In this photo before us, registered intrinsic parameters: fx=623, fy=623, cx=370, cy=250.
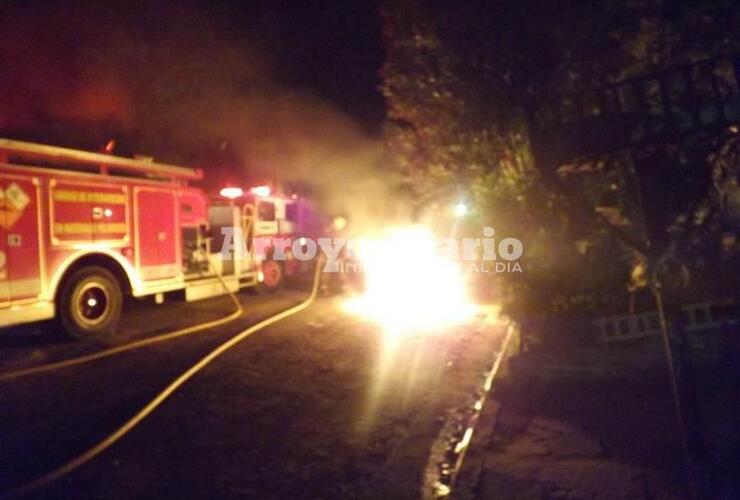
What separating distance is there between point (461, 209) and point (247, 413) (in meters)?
4.55

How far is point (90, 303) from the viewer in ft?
27.0

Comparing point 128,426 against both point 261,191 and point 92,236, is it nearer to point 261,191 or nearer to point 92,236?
point 92,236

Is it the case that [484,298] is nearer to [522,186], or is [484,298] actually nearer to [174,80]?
[522,186]

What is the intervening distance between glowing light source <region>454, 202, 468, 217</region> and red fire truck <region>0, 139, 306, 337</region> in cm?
425

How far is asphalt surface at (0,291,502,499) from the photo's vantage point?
4.07 meters

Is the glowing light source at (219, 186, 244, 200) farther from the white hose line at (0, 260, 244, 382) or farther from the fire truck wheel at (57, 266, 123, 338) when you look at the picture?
the fire truck wheel at (57, 266, 123, 338)

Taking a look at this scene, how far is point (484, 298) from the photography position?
11000 mm

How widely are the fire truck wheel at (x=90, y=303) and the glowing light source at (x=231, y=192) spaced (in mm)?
3605

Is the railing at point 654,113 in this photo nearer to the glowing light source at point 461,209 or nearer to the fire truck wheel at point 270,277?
the glowing light source at point 461,209

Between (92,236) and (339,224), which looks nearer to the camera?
(92,236)

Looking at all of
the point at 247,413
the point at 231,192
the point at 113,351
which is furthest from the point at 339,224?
the point at 247,413

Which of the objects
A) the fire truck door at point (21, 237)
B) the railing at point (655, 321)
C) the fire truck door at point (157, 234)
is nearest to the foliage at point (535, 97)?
the railing at point (655, 321)

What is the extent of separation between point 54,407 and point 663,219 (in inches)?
201

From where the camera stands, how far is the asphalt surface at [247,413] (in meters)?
4.07
